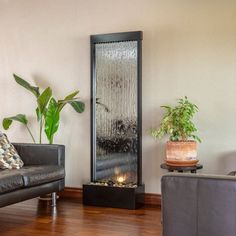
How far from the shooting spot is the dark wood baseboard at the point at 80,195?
4.39 m

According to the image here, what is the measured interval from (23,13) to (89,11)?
930mm

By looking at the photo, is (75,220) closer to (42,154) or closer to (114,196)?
(114,196)

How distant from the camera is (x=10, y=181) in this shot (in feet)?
11.4

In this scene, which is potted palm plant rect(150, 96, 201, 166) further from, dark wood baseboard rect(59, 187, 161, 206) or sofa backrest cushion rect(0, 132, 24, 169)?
sofa backrest cushion rect(0, 132, 24, 169)

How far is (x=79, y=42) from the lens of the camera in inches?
187

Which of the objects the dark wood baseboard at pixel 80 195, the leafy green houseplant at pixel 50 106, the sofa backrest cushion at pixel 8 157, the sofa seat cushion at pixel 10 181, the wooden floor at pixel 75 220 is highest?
the leafy green houseplant at pixel 50 106

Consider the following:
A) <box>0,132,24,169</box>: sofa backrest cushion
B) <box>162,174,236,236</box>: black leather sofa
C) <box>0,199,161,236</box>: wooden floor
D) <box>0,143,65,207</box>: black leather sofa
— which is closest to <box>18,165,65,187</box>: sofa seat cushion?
<box>0,143,65,207</box>: black leather sofa

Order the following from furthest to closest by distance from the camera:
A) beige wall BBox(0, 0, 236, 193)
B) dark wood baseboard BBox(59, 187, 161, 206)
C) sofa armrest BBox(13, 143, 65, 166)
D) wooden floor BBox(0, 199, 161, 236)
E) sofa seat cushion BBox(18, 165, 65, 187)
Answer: dark wood baseboard BBox(59, 187, 161, 206) → sofa armrest BBox(13, 143, 65, 166) → beige wall BBox(0, 0, 236, 193) → sofa seat cushion BBox(18, 165, 65, 187) → wooden floor BBox(0, 199, 161, 236)

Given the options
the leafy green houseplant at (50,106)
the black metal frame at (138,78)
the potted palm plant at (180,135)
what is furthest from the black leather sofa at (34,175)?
the potted palm plant at (180,135)

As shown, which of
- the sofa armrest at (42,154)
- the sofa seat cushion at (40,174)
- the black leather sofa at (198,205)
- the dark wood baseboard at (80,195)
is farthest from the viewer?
the dark wood baseboard at (80,195)

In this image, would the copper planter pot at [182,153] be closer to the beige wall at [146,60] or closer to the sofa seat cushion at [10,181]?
the beige wall at [146,60]

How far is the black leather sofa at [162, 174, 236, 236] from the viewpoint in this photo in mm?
2166

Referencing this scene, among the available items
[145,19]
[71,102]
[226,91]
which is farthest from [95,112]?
[226,91]

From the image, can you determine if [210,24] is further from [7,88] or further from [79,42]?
[7,88]
